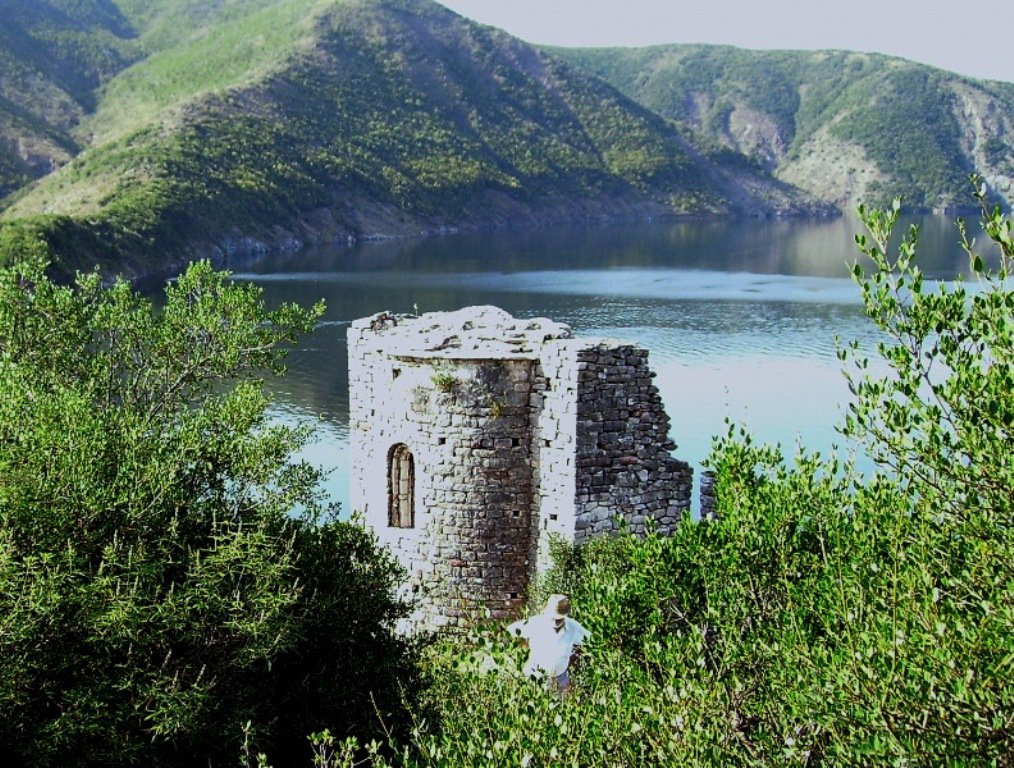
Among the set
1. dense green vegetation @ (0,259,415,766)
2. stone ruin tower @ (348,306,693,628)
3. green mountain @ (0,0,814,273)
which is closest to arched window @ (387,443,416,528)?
stone ruin tower @ (348,306,693,628)

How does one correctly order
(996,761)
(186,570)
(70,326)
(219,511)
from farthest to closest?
(70,326)
(219,511)
(186,570)
(996,761)

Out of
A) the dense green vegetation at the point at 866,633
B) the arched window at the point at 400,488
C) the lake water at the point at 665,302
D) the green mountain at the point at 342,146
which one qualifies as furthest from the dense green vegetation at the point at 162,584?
the green mountain at the point at 342,146

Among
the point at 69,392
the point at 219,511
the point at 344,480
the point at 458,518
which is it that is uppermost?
the point at 69,392

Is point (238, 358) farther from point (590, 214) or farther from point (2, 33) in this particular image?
point (2, 33)

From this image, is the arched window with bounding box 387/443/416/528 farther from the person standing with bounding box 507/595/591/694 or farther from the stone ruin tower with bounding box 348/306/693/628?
the person standing with bounding box 507/595/591/694

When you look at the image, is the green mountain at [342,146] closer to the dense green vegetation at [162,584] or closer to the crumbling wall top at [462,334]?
the crumbling wall top at [462,334]

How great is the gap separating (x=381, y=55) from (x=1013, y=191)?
10000 centimetres

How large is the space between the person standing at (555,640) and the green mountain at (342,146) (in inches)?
2055

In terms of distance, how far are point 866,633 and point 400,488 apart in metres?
9.32

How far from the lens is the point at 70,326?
15.1 metres

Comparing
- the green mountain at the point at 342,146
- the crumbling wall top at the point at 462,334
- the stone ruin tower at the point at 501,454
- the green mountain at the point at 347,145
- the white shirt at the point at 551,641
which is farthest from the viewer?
the green mountain at the point at 347,145

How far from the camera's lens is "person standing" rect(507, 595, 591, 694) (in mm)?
10477

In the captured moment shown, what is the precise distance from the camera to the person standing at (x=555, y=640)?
10.5 meters

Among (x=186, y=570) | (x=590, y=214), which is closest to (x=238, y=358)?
(x=186, y=570)
